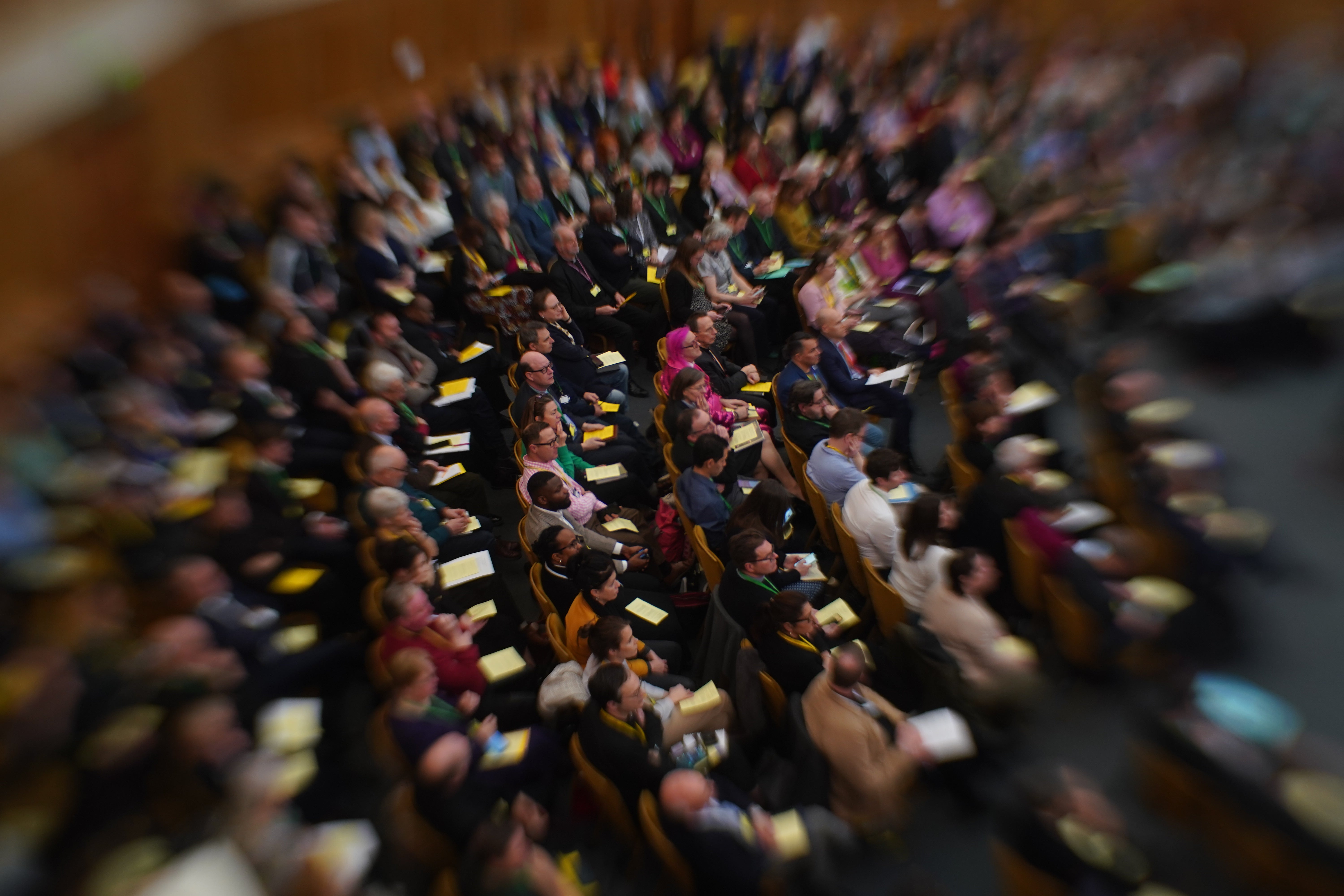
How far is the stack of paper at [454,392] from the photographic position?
471cm

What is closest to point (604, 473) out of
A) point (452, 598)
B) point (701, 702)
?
point (452, 598)

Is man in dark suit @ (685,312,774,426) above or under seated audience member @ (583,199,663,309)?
under

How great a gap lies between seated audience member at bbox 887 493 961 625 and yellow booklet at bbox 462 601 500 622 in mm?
1800

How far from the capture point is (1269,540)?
395cm

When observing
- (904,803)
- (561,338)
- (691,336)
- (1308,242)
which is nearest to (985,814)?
(904,803)

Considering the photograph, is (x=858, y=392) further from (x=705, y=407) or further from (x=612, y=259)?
(x=612, y=259)

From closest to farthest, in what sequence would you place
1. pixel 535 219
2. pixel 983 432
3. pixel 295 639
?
1. pixel 295 639
2. pixel 983 432
3. pixel 535 219

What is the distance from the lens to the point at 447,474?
4.23 metres

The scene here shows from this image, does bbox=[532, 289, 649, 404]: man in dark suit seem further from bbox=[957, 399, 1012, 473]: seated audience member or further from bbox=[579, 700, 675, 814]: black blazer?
bbox=[579, 700, 675, 814]: black blazer

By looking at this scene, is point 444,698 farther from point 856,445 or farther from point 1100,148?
point 1100,148

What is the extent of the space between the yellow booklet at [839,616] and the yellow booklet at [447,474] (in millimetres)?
2236

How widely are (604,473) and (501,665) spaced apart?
1.45m

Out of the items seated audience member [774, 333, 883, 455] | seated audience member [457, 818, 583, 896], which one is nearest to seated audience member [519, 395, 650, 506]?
seated audience member [774, 333, 883, 455]

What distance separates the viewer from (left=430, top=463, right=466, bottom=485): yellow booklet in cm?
418
